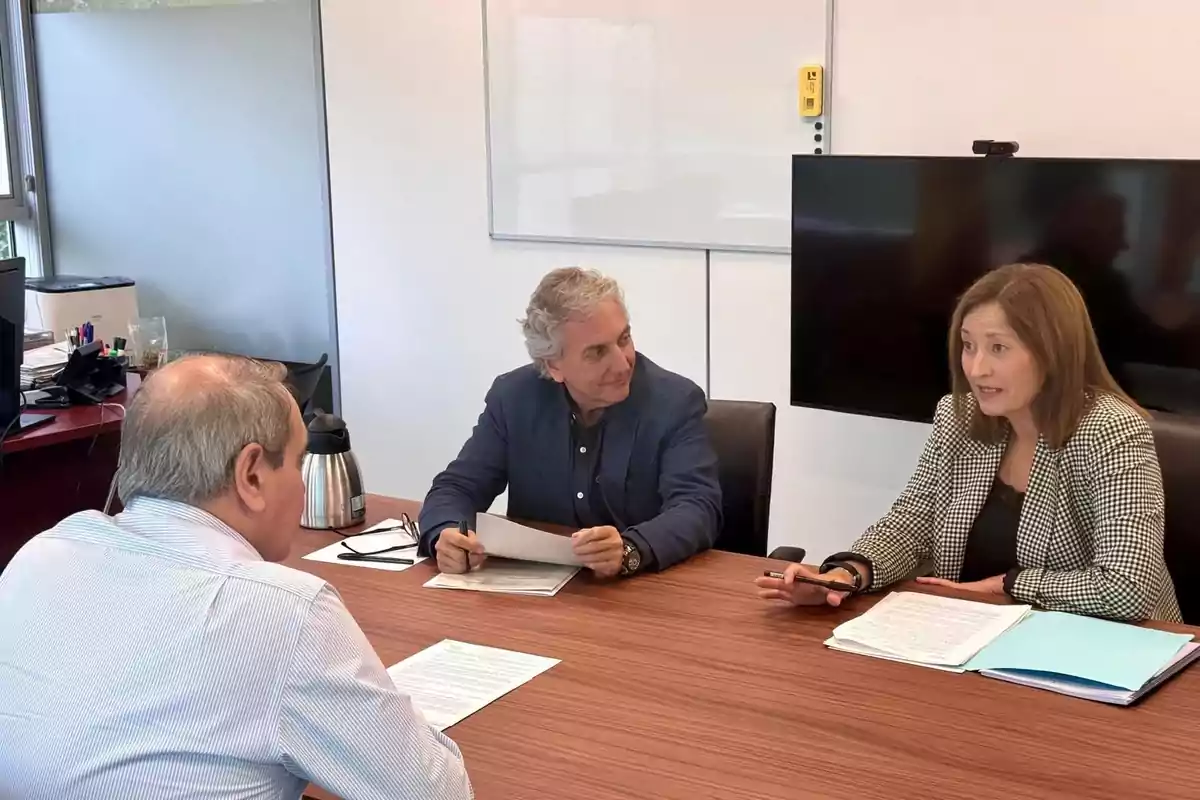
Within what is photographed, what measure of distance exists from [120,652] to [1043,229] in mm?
2286

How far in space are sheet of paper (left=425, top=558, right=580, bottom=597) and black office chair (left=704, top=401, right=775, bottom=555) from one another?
0.52 meters

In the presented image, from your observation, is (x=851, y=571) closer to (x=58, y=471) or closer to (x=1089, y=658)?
(x=1089, y=658)

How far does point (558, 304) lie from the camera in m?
2.51

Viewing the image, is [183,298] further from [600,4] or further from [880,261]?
[880,261]

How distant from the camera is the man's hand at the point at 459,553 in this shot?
227cm

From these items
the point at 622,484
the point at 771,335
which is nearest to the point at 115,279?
the point at 771,335

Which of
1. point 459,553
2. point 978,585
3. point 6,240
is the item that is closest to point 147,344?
point 6,240

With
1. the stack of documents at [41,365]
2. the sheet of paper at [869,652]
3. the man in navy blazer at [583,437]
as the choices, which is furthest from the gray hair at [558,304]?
the stack of documents at [41,365]

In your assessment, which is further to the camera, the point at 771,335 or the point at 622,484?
the point at 771,335

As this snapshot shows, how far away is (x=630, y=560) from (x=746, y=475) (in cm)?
55

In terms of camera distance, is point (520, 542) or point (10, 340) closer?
point (520, 542)

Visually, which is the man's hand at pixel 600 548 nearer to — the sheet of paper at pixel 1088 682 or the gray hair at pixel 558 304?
the gray hair at pixel 558 304

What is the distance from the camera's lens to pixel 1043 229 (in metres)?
2.92

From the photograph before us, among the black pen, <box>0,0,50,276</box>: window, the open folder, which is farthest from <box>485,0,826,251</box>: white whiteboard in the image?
<box>0,0,50,276</box>: window
